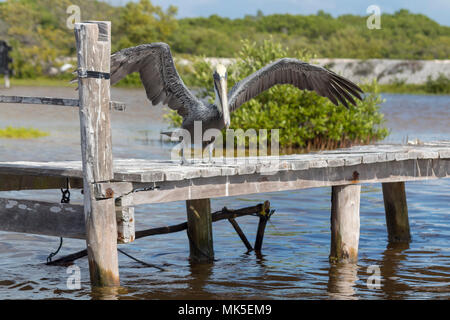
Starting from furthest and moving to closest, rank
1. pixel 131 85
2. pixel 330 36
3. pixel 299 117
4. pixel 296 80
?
pixel 330 36, pixel 131 85, pixel 299 117, pixel 296 80

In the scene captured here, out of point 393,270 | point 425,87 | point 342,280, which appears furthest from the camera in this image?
point 425,87

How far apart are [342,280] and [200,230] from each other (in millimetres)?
1744

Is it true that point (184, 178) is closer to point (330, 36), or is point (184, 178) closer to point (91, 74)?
point (91, 74)

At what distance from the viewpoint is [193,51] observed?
68.0 meters

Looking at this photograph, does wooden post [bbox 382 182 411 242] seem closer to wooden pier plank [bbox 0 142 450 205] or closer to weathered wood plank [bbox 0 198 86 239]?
wooden pier plank [bbox 0 142 450 205]

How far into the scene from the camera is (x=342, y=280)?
8195 mm

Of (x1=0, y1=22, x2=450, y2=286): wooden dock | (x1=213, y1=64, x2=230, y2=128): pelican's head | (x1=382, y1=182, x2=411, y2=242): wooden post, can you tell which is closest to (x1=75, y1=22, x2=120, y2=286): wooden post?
(x1=0, y1=22, x2=450, y2=286): wooden dock

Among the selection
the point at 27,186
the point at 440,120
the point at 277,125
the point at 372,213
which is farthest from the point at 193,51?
the point at 27,186

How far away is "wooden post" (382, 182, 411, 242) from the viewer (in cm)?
1008

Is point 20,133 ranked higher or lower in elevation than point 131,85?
lower

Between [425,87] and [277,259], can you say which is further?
[425,87]

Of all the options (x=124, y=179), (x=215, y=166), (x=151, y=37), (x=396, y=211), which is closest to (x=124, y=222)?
(x=124, y=179)

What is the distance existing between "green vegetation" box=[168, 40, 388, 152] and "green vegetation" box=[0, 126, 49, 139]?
5.69 m

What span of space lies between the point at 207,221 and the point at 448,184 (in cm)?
765
